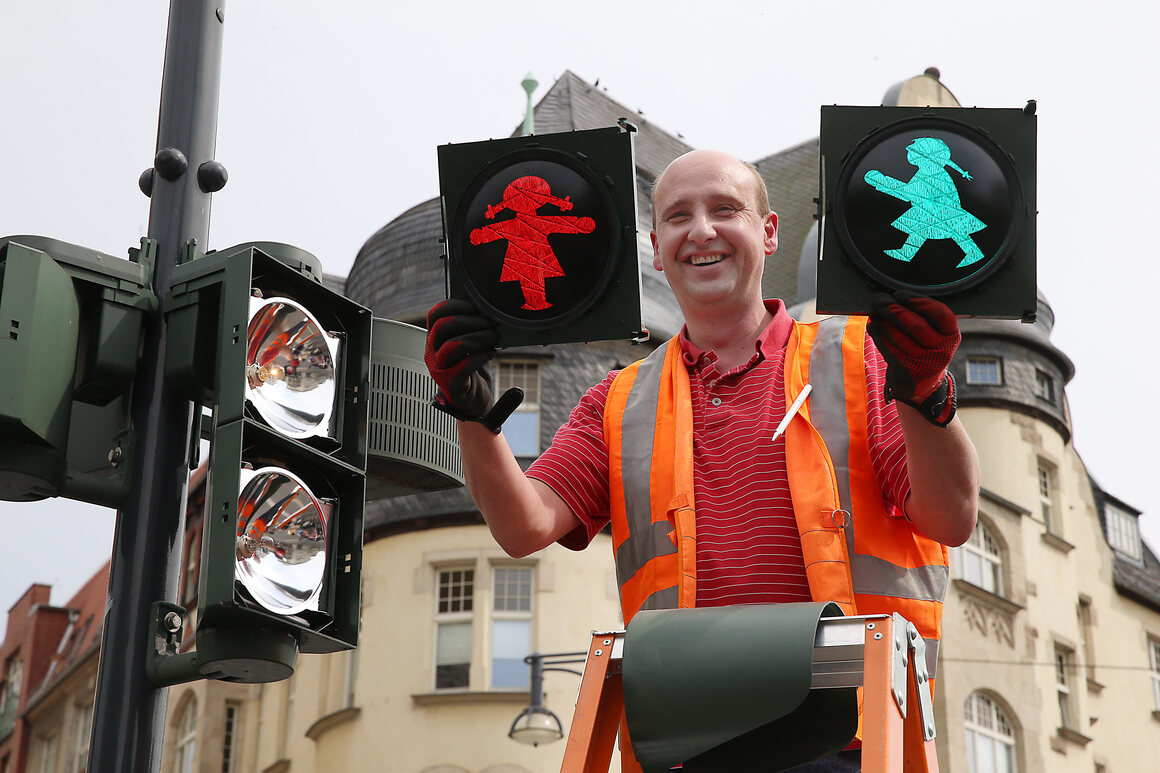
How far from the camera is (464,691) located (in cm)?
2148

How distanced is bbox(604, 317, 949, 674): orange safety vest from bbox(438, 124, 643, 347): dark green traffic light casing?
371mm

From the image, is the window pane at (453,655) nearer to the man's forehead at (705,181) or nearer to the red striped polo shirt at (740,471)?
the red striped polo shirt at (740,471)

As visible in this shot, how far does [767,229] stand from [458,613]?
19437 millimetres

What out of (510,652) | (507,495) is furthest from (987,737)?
(507,495)

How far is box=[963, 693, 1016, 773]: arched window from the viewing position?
24578mm

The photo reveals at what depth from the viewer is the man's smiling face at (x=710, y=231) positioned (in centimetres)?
338

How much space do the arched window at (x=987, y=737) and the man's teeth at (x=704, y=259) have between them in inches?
881

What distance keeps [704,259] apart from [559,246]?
408 mm

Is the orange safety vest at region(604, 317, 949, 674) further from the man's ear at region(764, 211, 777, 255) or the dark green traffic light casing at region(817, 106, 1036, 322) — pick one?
the dark green traffic light casing at region(817, 106, 1036, 322)

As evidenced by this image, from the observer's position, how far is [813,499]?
314 centimetres

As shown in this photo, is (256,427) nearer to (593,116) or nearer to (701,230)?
Answer: (701,230)

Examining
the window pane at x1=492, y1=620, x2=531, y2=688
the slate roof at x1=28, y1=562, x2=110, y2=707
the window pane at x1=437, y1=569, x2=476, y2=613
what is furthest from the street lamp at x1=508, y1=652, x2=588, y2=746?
the slate roof at x1=28, y1=562, x2=110, y2=707

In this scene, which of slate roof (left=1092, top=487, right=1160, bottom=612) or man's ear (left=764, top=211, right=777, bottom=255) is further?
slate roof (left=1092, top=487, right=1160, bottom=612)

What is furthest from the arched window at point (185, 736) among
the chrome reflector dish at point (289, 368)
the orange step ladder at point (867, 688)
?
the orange step ladder at point (867, 688)
